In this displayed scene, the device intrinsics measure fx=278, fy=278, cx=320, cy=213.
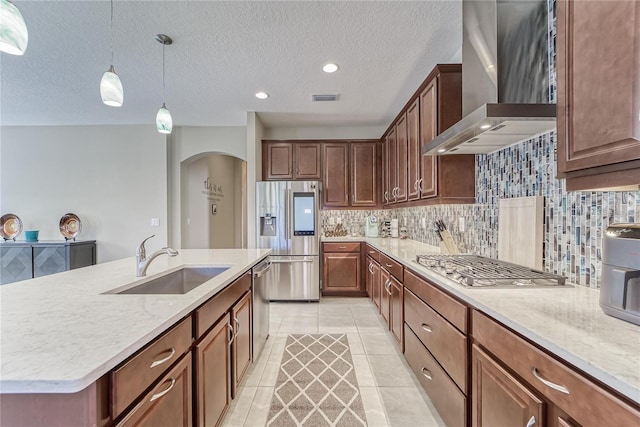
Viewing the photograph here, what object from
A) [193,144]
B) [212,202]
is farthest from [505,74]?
[212,202]

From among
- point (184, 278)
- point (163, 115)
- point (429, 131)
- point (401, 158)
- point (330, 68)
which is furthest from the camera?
point (401, 158)

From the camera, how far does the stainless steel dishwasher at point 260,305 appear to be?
2213 mm

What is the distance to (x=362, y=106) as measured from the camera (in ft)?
12.3

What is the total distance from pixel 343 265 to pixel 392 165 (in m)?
1.58

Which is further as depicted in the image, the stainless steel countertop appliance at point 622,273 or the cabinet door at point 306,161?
the cabinet door at point 306,161

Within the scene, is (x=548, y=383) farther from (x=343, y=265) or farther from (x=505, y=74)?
(x=343, y=265)

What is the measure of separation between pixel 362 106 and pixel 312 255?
85.1 inches

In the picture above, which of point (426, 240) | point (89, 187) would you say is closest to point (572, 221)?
point (426, 240)

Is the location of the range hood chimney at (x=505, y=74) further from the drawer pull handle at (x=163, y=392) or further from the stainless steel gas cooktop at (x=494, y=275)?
the drawer pull handle at (x=163, y=392)

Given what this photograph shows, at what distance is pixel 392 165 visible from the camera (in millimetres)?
3754

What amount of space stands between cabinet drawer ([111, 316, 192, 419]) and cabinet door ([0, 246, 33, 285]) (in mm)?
4801

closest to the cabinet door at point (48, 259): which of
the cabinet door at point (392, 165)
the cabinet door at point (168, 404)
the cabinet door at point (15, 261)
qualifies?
the cabinet door at point (15, 261)

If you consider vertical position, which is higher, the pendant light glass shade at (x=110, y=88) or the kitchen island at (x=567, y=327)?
the pendant light glass shade at (x=110, y=88)

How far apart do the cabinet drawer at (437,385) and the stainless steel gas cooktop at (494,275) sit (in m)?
0.54
